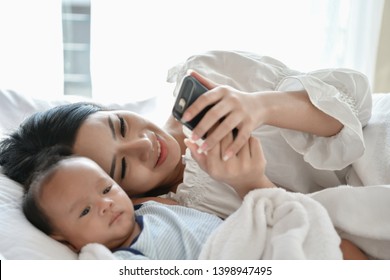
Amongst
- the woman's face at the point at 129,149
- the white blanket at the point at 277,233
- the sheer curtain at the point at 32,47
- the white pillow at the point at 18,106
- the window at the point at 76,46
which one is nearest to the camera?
the white blanket at the point at 277,233

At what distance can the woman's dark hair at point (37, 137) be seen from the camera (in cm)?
102

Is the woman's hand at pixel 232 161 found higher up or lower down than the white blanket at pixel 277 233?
higher up

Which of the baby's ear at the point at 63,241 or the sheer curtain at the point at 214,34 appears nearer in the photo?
the baby's ear at the point at 63,241

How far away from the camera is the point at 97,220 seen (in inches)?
33.3

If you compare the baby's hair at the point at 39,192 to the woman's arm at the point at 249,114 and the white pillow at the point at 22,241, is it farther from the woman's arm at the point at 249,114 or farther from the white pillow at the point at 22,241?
the woman's arm at the point at 249,114

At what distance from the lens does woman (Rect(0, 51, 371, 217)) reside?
3.27 feet

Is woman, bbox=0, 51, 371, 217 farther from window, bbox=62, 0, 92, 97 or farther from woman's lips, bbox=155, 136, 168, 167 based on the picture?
window, bbox=62, 0, 92, 97

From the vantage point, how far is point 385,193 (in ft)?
2.84

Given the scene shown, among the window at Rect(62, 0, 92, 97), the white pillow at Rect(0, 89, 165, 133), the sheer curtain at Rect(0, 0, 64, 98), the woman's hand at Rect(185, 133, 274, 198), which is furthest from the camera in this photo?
the window at Rect(62, 0, 92, 97)

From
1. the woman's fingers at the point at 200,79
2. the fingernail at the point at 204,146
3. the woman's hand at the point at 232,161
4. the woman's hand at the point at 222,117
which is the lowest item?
the woman's hand at the point at 232,161

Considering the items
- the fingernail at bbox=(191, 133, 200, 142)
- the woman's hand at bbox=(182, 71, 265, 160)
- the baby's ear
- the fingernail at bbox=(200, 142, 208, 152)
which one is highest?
the woman's hand at bbox=(182, 71, 265, 160)

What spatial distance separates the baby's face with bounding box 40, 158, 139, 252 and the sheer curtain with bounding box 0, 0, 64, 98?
1085 mm

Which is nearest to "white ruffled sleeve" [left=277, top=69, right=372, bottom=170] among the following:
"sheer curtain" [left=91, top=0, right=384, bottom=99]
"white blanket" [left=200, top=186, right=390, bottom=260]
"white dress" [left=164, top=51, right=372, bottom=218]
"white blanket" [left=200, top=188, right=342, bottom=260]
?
"white dress" [left=164, top=51, right=372, bottom=218]

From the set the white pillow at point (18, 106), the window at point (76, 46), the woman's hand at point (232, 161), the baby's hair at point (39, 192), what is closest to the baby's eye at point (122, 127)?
the baby's hair at point (39, 192)
